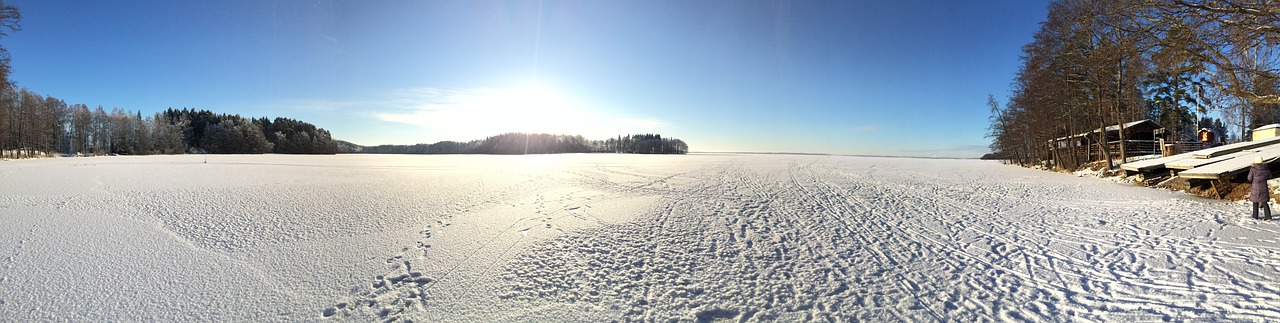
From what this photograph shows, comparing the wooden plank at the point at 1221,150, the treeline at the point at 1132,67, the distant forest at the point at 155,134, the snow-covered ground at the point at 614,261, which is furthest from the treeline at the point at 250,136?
the wooden plank at the point at 1221,150

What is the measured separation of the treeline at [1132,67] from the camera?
7.31m

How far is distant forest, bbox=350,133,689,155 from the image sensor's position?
95.1 metres

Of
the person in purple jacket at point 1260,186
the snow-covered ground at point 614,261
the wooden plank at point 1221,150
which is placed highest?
the wooden plank at point 1221,150

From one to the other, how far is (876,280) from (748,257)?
58.4 inches

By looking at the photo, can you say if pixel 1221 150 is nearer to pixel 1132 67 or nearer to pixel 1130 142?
pixel 1132 67

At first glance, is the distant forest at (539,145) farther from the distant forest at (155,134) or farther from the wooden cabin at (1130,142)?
the wooden cabin at (1130,142)

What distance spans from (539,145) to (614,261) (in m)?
101

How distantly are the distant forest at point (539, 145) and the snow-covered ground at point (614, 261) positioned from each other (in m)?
78.7

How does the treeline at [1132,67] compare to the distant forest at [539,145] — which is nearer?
the treeline at [1132,67]

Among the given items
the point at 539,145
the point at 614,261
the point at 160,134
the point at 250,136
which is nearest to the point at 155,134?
the point at 160,134

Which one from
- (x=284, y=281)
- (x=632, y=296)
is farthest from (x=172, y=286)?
(x=632, y=296)

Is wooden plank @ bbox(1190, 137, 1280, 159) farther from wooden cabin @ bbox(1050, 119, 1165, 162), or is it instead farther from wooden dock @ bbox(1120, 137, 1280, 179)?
wooden cabin @ bbox(1050, 119, 1165, 162)

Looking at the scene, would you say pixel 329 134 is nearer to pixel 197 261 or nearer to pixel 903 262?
pixel 197 261

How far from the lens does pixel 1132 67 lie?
11695mm
